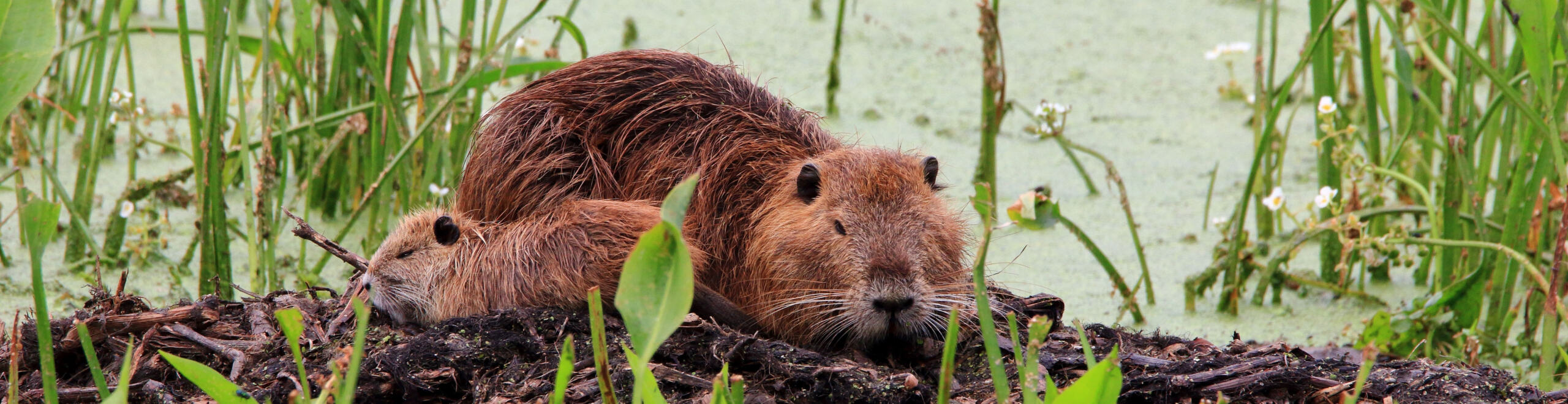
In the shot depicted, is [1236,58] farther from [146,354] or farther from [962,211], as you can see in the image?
[146,354]

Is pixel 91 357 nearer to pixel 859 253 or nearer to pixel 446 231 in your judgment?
pixel 446 231

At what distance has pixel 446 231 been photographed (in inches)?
86.7

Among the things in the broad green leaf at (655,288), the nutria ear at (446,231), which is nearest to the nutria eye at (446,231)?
the nutria ear at (446,231)

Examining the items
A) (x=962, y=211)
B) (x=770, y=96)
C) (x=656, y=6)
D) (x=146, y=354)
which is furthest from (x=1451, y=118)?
(x=656, y=6)

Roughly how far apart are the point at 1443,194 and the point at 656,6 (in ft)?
12.9

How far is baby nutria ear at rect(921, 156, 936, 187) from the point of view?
2100 mm

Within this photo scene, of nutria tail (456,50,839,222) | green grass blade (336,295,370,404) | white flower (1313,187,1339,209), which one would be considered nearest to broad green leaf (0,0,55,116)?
green grass blade (336,295,370,404)

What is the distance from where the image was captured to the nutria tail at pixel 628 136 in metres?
2.21

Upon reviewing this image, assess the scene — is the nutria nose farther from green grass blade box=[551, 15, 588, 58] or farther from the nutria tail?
green grass blade box=[551, 15, 588, 58]

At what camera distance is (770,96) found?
93.5 inches

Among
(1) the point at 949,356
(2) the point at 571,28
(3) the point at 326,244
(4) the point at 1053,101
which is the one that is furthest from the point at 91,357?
(4) the point at 1053,101

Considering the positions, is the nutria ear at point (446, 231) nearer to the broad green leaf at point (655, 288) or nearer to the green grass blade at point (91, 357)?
the green grass blade at point (91, 357)

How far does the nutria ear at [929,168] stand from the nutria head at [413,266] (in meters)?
0.85

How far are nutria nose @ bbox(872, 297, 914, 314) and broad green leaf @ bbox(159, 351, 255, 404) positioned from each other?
2.92ft
